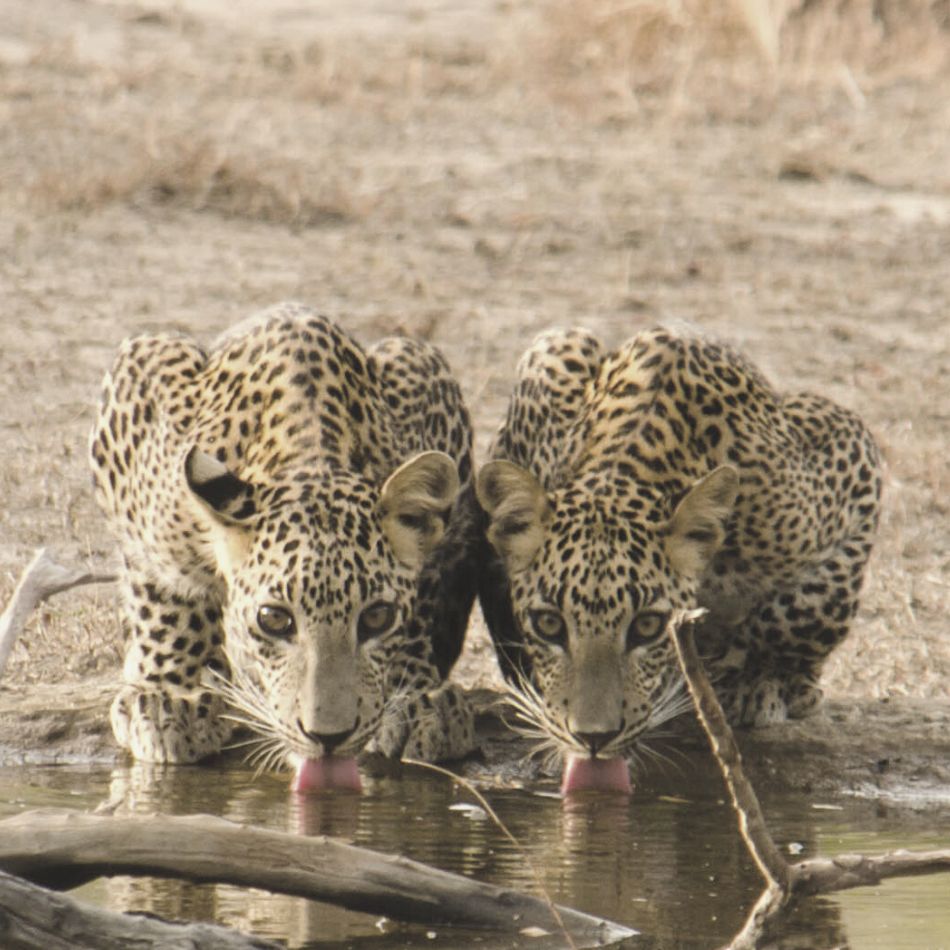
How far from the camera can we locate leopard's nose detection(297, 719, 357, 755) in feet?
27.2

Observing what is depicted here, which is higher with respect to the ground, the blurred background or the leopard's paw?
the blurred background

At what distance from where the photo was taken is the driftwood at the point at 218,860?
22.7 feet

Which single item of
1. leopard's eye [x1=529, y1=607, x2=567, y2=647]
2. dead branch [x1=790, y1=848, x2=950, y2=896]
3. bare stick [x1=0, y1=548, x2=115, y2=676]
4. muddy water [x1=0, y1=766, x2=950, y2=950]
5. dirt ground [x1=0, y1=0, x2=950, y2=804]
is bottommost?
muddy water [x1=0, y1=766, x2=950, y2=950]

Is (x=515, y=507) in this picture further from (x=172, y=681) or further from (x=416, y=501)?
(x=172, y=681)

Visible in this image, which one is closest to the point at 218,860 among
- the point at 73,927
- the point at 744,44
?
the point at 73,927

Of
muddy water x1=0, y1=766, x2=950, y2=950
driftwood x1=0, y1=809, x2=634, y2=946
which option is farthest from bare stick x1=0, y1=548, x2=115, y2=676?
muddy water x1=0, y1=766, x2=950, y2=950

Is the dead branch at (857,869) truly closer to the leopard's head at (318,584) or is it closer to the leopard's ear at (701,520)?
the leopard's head at (318,584)

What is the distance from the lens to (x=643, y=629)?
28.8 feet

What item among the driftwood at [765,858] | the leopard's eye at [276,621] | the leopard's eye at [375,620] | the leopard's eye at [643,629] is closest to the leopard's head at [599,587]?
the leopard's eye at [643,629]

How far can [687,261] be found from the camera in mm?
19047

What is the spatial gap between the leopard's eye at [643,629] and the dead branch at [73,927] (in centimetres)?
276

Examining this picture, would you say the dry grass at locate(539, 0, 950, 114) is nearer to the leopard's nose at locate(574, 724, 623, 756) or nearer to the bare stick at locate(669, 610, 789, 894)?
the leopard's nose at locate(574, 724, 623, 756)

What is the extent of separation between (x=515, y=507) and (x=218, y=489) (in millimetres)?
1085

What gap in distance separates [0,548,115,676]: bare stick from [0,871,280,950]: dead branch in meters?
0.82
